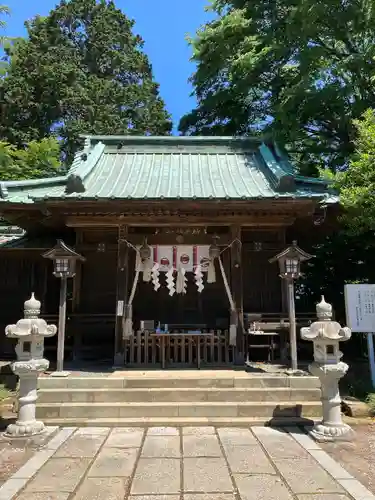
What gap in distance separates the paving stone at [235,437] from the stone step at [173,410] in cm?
49

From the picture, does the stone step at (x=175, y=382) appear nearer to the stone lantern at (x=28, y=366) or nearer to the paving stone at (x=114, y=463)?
the stone lantern at (x=28, y=366)

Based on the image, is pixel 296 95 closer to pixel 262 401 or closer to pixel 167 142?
pixel 167 142

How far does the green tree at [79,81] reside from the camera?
23719mm

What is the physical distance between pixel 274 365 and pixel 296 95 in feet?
27.9

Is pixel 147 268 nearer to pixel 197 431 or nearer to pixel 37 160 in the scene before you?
pixel 197 431

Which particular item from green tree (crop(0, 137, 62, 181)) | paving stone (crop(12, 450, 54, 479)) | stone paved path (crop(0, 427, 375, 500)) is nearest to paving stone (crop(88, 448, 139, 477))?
stone paved path (crop(0, 427, 375, 500))

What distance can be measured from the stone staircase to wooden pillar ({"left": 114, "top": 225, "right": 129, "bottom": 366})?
0.74m

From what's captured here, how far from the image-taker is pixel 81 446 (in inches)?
226

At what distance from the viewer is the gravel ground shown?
4.70 metres

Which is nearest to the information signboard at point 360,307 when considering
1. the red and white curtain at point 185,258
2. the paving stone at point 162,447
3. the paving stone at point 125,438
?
the red and white curtain at point 185,258

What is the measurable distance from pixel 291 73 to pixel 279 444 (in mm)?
13134

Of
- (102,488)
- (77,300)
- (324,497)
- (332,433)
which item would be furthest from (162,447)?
(77,300)

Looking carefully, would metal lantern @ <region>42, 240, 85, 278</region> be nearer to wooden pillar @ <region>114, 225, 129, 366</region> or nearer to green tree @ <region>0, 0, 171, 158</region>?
wooden pillar @ <region>114, 225, 129, 366</region>

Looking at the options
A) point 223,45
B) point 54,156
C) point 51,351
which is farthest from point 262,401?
point 54,156
